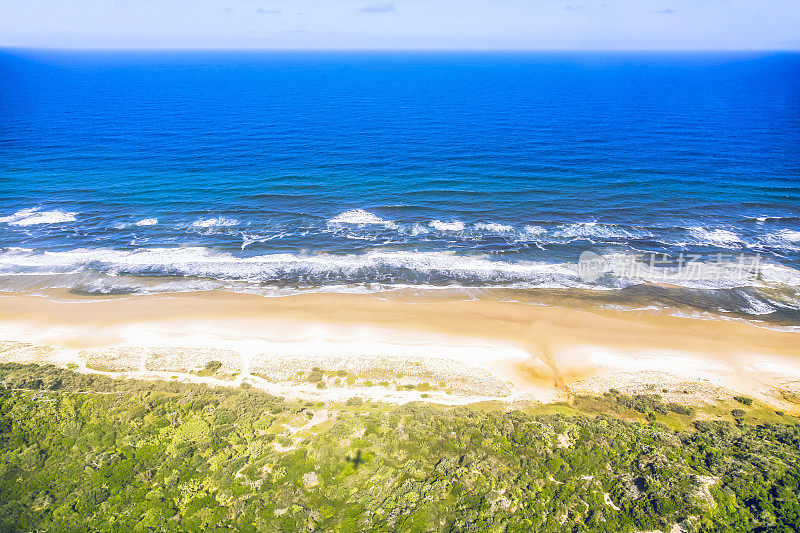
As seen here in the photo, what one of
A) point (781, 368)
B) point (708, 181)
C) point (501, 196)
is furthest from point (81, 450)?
point (708, 181)

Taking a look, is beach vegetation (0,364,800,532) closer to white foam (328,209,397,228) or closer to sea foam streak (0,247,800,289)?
sea foam streak (0,247,800,289)

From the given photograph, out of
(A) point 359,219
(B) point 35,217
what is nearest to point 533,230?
(A) point 359,219

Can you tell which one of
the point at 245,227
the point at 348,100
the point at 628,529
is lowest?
the point at 628,529

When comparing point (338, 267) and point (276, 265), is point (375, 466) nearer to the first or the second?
point (338, 267)

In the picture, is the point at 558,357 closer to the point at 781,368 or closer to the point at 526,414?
the point at 526,414

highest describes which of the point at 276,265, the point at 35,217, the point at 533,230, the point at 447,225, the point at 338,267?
the point at 35,217

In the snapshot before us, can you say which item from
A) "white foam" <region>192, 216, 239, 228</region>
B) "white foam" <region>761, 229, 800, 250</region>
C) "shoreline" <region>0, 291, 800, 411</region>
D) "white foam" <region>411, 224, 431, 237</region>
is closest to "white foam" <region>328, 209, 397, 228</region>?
"white foam" <region>411, 224, 431, 237</region>
